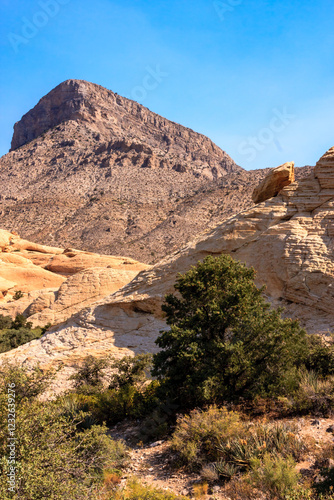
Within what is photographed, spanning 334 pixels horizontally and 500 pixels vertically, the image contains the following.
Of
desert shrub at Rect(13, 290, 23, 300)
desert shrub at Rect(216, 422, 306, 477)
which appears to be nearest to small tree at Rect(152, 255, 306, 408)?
desert shrub at Rect(216, 422, 306, 477)

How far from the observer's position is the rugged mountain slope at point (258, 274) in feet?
47.0

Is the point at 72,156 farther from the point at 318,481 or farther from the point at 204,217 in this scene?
the point at 318,481

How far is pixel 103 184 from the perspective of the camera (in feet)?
280

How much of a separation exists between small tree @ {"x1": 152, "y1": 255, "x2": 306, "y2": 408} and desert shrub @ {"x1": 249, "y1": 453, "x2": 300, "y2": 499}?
244 centimetres

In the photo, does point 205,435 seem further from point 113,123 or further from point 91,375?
point 113,123

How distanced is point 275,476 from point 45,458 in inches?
153

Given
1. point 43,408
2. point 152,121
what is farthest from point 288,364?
point 152,121

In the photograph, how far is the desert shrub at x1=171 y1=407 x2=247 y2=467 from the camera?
7555 millimetres

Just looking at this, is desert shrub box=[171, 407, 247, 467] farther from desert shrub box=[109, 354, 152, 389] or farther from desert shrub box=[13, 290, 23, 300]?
desert shrub box=[13, 290, 23, 300]

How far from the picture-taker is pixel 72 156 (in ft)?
327

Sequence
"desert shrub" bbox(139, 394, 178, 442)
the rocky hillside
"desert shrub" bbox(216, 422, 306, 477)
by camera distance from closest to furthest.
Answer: "desert shrub" bbox(216, 422, 306, 477)
"desert shrub" bbox(139, 394, 178, 442)
the rocky hillside

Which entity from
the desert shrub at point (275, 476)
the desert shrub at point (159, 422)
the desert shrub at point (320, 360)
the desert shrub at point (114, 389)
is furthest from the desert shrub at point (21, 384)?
the desert shrub at point (320, 360)

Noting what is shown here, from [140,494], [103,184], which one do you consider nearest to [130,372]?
[140,494]

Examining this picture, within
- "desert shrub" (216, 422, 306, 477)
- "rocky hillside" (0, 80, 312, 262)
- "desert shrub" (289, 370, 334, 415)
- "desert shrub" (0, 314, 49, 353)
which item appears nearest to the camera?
"desert shrub" (216, 422, 306, 477)
